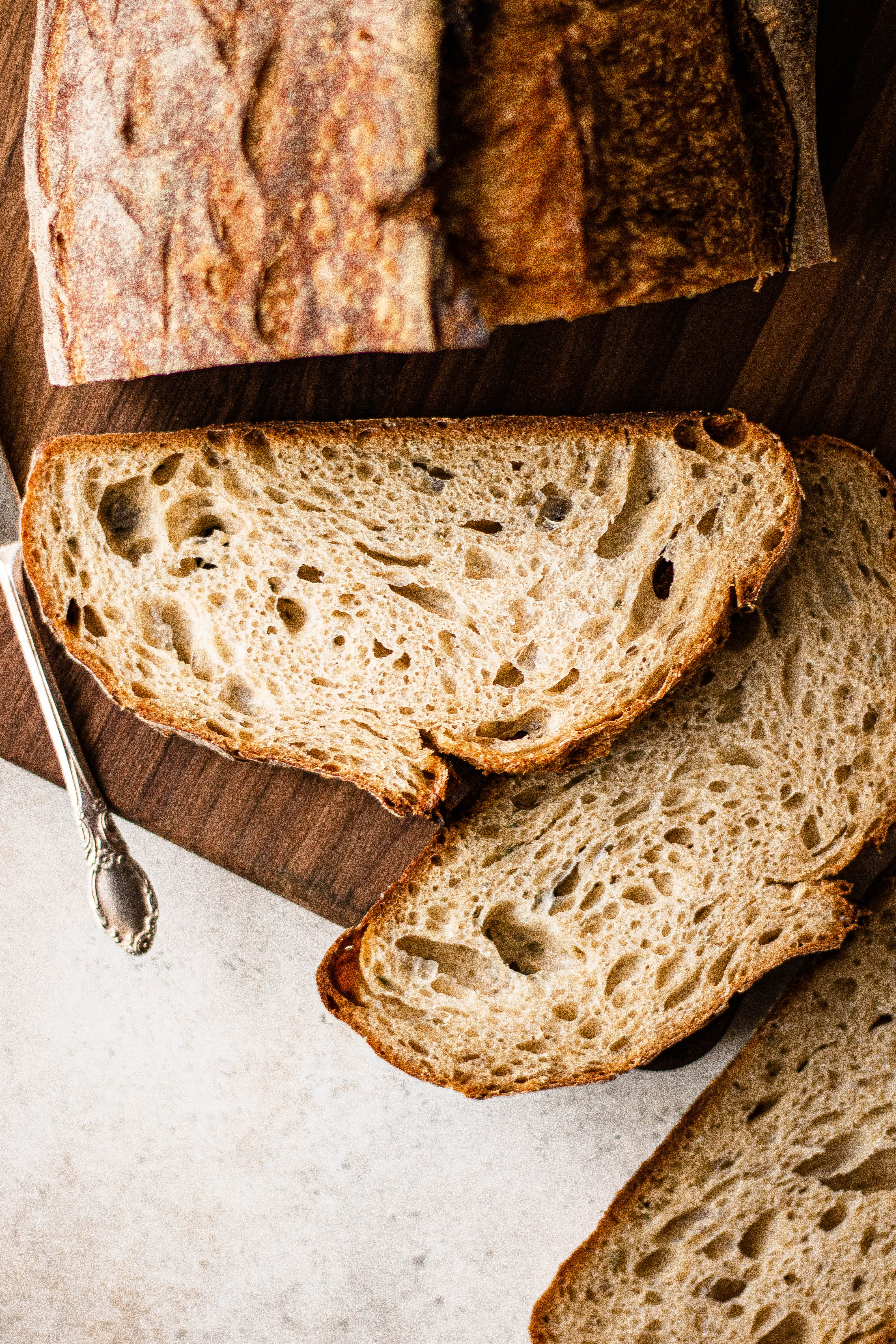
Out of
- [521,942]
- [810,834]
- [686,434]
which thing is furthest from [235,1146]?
[686,434]

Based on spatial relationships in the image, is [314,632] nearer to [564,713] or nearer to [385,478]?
[385,478]

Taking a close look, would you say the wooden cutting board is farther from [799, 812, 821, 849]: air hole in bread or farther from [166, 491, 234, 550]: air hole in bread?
[799, 812, 821, 849]: air hole in bread

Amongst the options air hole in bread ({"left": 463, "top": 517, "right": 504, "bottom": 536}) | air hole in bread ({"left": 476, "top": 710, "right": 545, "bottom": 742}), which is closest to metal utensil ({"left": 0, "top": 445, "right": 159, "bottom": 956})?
air hole in bread ({"left": 476, "top": 710, "right": 545, "bottom": 742})

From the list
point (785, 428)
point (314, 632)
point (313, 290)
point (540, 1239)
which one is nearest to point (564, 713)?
point (314, 632)

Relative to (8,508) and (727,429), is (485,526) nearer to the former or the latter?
(727,429)

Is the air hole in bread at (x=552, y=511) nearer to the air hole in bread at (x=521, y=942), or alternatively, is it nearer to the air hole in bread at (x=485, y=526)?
the air hole in bread at (x=485, y=526)

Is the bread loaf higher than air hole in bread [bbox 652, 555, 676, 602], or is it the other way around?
the bread loaf

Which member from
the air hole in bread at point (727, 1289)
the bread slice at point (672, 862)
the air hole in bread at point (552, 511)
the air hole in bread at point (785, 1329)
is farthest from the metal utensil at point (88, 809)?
the air hole in bread at point (785, 1329)
